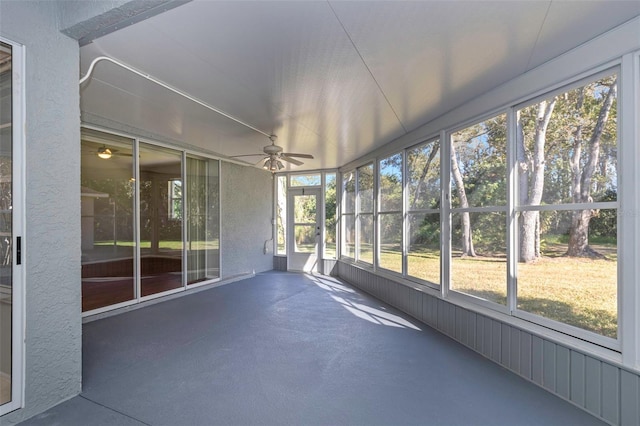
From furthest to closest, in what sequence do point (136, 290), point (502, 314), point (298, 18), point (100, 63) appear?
point (136, 290)
point (502, 314)
point (100, 63)
point (298, 18)

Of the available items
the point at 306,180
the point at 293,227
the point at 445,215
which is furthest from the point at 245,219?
the point at 445,215

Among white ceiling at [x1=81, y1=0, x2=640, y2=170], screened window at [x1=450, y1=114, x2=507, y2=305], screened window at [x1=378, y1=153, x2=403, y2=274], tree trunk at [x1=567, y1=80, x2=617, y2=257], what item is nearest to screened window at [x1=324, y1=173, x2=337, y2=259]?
screened window at [x1=378, y1=153, x2=403, y2=274]

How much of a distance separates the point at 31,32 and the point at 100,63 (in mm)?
584

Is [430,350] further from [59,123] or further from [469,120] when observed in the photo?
[59,123]

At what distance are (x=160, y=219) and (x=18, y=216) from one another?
3.41 m

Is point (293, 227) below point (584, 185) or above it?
below

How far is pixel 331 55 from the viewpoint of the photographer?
229cm

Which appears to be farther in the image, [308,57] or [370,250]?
[370,250]

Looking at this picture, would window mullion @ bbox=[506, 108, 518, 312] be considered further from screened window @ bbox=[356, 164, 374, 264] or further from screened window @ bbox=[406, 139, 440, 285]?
screened window @ bbox=[356, 164, 374, 264]

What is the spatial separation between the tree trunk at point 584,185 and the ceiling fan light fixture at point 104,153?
207 inches

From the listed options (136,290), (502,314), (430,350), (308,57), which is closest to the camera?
(308,57)

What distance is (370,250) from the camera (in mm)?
5902

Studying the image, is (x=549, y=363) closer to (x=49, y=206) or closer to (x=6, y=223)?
(x=49, y=206)

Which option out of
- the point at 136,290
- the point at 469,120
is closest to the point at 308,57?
the point at 469,120
